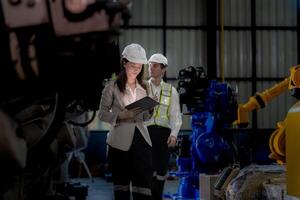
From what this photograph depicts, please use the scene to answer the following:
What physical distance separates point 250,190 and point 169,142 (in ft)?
5.03

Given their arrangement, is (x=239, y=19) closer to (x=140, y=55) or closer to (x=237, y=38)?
(x=237, y=38)

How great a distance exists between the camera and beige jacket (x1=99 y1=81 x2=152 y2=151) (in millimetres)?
4254

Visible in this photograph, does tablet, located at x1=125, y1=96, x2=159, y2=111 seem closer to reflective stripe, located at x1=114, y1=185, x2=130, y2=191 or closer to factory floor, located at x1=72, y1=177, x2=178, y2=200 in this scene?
reflective stripe, located at x1=114, y1=185, x2=130, y2=191

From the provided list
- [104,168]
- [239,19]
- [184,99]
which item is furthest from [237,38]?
[184,99]

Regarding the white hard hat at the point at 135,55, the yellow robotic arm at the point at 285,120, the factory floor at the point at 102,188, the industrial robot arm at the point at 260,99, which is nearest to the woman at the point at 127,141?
the white hard hat at the point at 135,55

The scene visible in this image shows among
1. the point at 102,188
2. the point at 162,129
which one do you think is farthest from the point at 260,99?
the point at 102,188

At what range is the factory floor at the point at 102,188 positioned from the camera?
24.6ft

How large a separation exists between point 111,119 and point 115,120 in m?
0.03

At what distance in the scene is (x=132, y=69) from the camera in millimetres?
4406

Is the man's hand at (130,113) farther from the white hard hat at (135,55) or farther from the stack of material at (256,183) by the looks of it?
the stack of material at (256,183)

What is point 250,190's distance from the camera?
4.50 m

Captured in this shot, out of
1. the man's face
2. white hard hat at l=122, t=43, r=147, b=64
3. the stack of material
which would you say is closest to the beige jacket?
white hard hat at l=122, t=43, r=147, b=64

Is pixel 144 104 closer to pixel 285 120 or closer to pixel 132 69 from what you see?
pixel 132 69

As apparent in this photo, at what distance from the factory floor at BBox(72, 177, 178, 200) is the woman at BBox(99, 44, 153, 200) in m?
3.03
